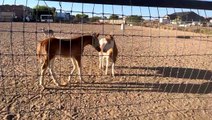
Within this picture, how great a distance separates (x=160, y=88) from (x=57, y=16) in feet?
18.1

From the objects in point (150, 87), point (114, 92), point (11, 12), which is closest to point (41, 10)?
point (11, 12)

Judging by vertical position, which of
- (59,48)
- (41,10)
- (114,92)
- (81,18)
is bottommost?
(114,92)

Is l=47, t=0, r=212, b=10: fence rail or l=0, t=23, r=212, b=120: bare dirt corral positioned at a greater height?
l=47, t=0, r=212, b=10: fence rail

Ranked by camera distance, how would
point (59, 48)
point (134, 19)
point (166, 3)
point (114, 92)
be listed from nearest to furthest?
1. point (166, 3)
2. point (134, 19)
3. point (59, 48)
4. point (114, 92)

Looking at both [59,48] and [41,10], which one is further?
[59,48]

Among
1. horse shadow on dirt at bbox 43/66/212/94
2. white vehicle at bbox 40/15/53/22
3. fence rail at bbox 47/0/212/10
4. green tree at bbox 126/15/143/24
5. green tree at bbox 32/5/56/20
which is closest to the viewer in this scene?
fence rail at bbox 47/0/212/10

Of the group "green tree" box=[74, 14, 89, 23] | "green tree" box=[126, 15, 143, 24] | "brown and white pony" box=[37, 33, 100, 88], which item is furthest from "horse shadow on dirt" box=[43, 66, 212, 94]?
"green tree" box=[74, 14, 89, 23]

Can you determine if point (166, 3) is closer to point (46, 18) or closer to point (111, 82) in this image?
point (46, 18)

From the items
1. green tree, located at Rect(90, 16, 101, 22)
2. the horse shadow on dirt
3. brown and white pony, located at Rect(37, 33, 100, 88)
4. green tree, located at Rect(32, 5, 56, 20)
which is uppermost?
green tree, located at Rect(32, 5, 56, 20)

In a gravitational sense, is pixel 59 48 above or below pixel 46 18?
below

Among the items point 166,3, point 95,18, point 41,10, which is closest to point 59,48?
point 41,10

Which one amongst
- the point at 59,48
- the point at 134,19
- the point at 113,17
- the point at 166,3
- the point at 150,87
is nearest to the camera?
the point at 166,3

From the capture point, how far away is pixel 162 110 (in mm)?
6867

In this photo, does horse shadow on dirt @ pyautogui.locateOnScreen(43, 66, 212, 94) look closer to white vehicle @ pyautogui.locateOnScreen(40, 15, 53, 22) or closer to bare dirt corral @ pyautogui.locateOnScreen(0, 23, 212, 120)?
bare dirt corral @ pyautogui.locateOnScreen(0, 23, 212, 120)
